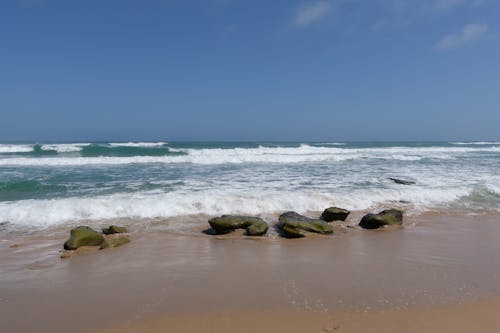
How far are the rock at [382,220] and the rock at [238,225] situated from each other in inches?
84.3

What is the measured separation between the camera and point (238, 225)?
6883 millimetres

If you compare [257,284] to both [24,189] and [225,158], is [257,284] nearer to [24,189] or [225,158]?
[24,189]

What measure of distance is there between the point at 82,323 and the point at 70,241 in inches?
110

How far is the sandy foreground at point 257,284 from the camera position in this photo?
3.36m

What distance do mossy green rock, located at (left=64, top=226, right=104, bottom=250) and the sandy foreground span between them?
1.05 feet

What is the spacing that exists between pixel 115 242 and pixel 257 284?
3003 millimetres

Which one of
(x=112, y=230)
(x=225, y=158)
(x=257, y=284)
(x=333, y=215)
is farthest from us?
(x=225, y=158)

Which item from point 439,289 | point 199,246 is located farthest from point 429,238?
point 199,246

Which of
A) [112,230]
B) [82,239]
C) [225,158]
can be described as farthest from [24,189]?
[225,158]

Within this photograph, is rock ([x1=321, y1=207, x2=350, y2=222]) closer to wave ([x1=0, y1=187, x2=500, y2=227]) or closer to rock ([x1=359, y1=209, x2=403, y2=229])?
rock ([x1=359, y1=209, x2=403, y2=229])

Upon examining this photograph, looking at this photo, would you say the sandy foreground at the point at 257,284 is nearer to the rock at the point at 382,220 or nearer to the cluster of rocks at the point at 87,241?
the cluster of rocks at the point at 87,241

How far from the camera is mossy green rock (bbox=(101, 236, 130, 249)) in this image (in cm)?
589

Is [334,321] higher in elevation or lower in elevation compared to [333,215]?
lower

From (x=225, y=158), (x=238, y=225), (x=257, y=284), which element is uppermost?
(x=225, y=158)
